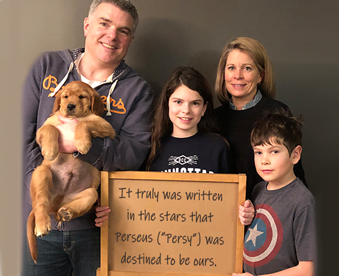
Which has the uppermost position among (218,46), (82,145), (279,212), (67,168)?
(218,46)

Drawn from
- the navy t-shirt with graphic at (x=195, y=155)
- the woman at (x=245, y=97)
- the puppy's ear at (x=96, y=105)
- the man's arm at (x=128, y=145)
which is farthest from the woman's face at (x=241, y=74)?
the puppy's ear at (x=96, y=105)

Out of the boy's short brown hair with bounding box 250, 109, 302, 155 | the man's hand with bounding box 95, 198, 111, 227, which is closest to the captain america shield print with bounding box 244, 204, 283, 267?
the boy's short brown hair with bounding box 250, 109, 302, 155

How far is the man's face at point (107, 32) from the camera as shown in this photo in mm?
1317

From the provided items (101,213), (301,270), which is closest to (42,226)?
(101,213)

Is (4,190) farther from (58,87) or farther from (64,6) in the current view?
(64,6)

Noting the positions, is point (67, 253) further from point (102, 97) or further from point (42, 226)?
point (102, 97)

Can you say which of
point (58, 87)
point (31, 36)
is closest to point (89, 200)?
point (58, 87)

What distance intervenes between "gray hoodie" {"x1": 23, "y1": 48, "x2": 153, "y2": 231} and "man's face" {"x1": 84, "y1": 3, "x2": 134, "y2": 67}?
91 mm

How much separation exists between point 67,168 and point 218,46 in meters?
1.06

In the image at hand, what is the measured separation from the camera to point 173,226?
47.9 inches

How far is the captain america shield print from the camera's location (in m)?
1.14

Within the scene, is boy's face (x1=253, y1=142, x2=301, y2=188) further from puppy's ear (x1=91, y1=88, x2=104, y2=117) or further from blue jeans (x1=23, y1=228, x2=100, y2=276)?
blue jeans (x1=23, y1=228, x2=100, y2=276)

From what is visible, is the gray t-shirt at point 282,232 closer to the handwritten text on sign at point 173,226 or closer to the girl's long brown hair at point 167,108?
the handwritten text on sign at point 173,226

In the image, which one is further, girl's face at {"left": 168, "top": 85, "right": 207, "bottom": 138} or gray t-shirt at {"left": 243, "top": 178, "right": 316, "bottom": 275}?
girl's face at {"left": 168, "top": 85, "right": 207, "bottom": 138}
